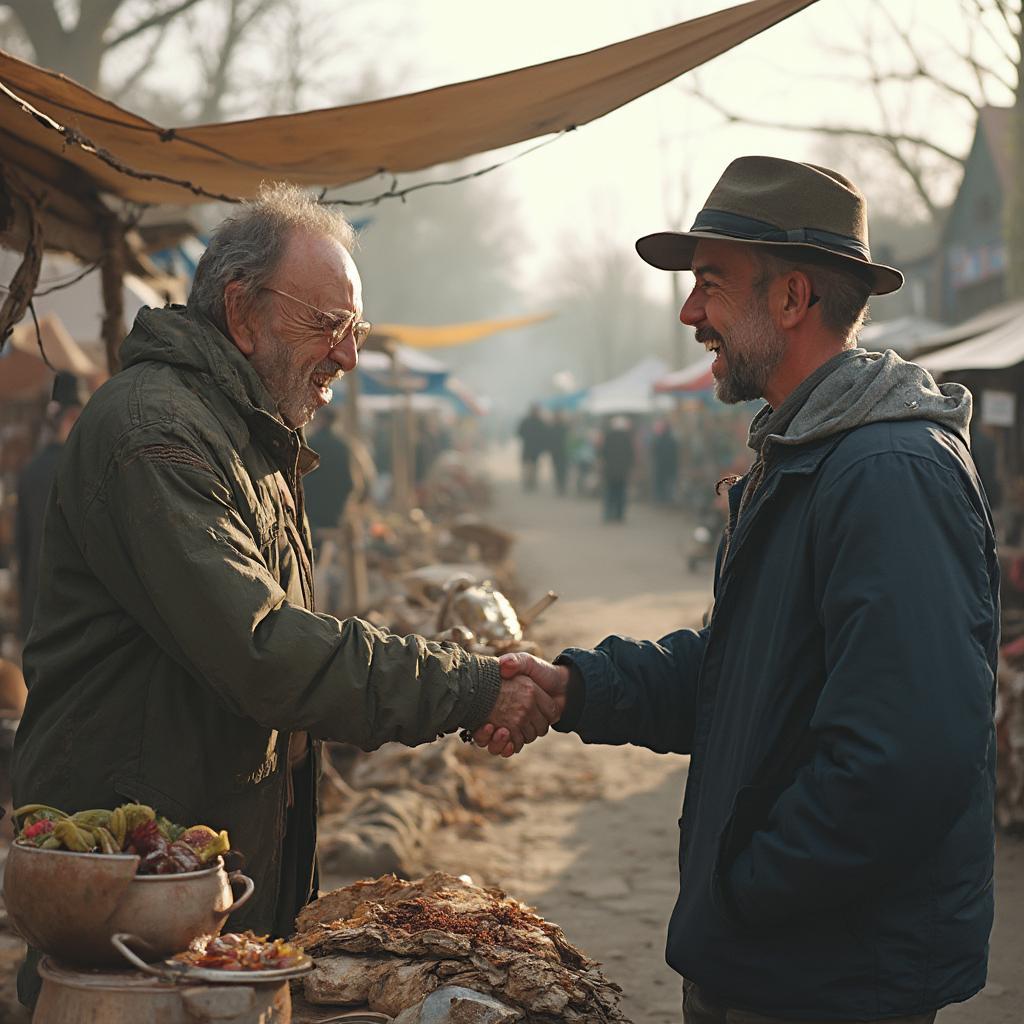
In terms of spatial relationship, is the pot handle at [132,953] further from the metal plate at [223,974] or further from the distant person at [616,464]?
the distant person at [616,464]

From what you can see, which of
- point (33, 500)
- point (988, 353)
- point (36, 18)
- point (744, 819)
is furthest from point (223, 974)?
point (36, 18)

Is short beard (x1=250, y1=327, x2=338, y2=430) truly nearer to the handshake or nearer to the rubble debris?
the handshake

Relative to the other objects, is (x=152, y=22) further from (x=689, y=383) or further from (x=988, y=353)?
(x=988, y=353)

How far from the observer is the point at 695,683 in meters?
3.15

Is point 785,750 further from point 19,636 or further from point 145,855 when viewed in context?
point 19,636

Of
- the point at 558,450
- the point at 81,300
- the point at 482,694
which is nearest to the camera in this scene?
the point at 482,694

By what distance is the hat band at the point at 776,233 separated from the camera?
255cm

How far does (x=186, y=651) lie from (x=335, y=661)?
29 centimetres

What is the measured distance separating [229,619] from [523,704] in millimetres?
879

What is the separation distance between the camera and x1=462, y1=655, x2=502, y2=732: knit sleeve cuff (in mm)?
2768

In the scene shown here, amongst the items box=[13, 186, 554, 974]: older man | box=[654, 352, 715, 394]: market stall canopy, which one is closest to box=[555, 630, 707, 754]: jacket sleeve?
box=[13, 186, 554, 974]: older man

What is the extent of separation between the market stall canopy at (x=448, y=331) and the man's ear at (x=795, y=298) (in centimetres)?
1236

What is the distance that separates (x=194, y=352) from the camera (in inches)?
111

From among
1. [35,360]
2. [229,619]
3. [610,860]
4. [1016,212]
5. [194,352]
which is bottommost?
[610,860]
